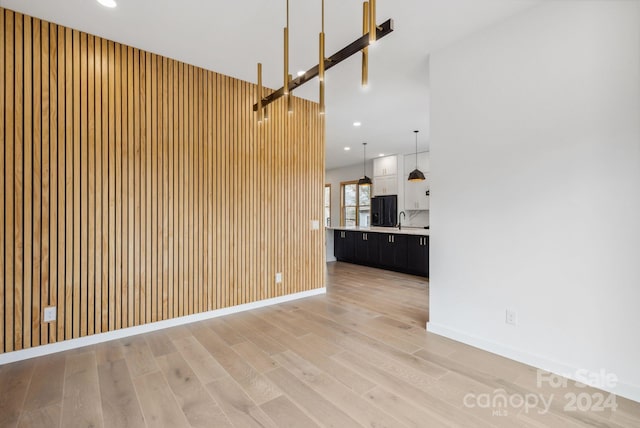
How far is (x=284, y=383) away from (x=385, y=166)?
7519mm

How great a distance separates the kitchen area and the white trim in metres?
2.05

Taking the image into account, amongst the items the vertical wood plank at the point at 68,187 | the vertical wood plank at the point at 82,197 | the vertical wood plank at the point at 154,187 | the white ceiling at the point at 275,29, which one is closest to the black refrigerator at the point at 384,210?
the white ceiling at the point at 275,29

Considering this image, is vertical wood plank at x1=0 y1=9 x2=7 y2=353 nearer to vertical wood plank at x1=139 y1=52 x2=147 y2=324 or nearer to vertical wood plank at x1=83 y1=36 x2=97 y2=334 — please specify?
vertical wood plank at x1=83 y1=36 x2=97 y2=334

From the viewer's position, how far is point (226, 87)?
3.87 metres

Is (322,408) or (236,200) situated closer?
(322,408)

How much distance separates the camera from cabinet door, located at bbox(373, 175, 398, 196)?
8.70 metres

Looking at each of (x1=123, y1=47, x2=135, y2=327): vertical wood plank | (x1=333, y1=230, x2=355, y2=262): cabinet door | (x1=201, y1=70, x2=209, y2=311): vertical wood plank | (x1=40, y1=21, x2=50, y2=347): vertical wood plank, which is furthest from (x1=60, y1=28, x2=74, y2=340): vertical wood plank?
(x1=333, y1=230, x2=355, y2=262): cabinet door

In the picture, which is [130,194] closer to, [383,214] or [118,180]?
[118,180]

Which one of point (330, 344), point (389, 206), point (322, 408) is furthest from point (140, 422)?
point (389, 206)

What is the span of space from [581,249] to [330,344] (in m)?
2.20

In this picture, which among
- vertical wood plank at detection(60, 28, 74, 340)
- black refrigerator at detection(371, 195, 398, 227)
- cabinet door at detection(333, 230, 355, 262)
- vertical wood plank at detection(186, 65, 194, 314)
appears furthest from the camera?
black refrigerator at detection(371, 195, 398, 227)

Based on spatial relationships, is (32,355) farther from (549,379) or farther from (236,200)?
(549,379)

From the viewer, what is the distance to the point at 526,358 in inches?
102

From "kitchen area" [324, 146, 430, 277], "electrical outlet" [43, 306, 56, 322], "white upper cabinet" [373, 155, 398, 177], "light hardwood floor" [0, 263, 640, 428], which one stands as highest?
"white upper cabinet" [373, 155, 398, 177]
